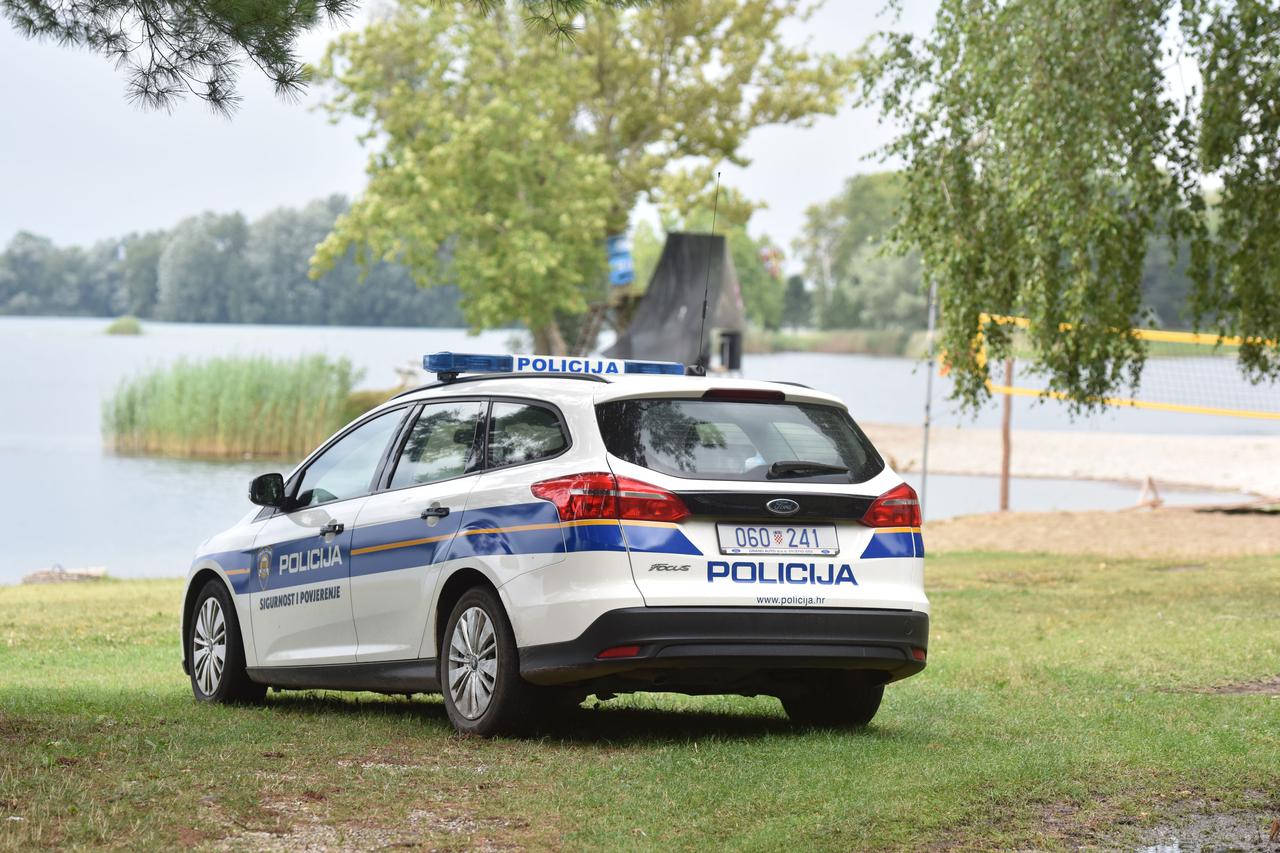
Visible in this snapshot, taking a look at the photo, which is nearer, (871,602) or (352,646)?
(871,602)

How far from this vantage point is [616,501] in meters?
7.18

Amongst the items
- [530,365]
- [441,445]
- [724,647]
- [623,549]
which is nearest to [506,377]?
[530,365]

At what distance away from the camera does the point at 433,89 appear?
49469 millimetres

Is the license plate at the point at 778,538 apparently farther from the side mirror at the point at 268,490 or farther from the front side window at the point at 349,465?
the side mirror at the point at 268,490

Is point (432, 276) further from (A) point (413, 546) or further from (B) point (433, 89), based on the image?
(A) point (413, 546)

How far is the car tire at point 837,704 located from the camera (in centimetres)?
823

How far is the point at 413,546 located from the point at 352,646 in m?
0.84

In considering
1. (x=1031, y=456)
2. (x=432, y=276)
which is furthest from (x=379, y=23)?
(x=1031, y=456)

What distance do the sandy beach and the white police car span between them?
32951 millimetres

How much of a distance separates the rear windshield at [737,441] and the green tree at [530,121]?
38637 millimetres

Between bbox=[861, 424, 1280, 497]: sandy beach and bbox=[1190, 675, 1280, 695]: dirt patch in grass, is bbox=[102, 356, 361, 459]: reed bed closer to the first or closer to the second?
bbox=[861, 424, 1280, 497]: sandy beach

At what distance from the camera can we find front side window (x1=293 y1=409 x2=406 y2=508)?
880 centimetres

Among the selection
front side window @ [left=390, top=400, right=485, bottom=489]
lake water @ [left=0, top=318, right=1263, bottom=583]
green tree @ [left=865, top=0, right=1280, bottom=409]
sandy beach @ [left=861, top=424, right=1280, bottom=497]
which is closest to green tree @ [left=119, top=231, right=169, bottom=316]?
lake water @ [left=0, top=318, right=1263, bottom=583]

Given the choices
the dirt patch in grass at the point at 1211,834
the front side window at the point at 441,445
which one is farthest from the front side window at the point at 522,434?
the dirt patch in grass at the point at 1211,834
